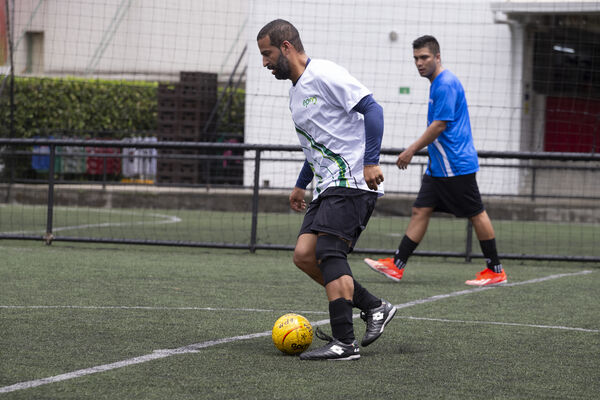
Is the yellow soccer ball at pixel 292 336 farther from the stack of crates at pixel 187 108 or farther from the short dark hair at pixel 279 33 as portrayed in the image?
the stack of crates at pixel 187 108

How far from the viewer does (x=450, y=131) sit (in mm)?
8859

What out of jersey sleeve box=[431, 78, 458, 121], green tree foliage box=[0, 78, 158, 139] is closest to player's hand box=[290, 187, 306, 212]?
jersey sleeve box=[431, 78, 458, 121]

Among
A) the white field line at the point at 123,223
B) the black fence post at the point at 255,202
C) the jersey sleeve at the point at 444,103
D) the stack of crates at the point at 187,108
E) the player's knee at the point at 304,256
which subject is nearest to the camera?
the player's knee at the point at 304,256

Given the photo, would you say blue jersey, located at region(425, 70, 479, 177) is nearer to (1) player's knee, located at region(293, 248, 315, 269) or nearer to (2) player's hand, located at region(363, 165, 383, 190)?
(1) player's knee, located at region(293, 248, 315, 269)

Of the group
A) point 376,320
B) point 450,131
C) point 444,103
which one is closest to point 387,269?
point 450,131

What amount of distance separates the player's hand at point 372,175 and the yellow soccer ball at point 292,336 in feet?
2.79

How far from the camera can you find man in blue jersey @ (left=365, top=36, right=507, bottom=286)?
869 cm

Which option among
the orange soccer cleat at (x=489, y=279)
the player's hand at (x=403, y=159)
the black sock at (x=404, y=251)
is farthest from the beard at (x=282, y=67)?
the orange soccer cleat at (x=489, y=279)

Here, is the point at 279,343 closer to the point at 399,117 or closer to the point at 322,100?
the point at 322,100

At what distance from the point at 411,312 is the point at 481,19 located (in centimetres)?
1338

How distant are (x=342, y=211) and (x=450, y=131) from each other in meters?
3.51

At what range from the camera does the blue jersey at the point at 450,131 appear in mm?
8664

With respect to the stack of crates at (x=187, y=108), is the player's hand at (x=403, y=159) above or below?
below

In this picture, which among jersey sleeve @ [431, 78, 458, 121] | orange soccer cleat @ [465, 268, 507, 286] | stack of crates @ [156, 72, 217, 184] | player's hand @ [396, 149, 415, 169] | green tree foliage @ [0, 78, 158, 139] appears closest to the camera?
player's hand @ [396, 149, 415, 169]
